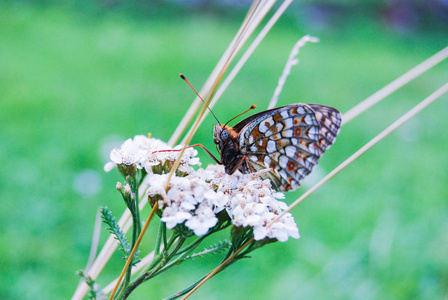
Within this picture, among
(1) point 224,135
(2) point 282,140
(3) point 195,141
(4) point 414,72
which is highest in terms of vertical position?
(3) point 195,141

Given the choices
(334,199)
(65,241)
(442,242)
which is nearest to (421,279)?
(442,242)

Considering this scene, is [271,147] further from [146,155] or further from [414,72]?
[414,72]

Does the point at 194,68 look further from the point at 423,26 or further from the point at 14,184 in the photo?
the point at 423,26

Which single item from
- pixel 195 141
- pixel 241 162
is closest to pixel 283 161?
pixel 241 162

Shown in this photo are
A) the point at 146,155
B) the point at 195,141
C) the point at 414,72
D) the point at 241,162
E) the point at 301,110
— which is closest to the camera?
the point at 414,72

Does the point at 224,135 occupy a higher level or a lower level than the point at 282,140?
higher

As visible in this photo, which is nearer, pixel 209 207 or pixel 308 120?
pixel 209 207
